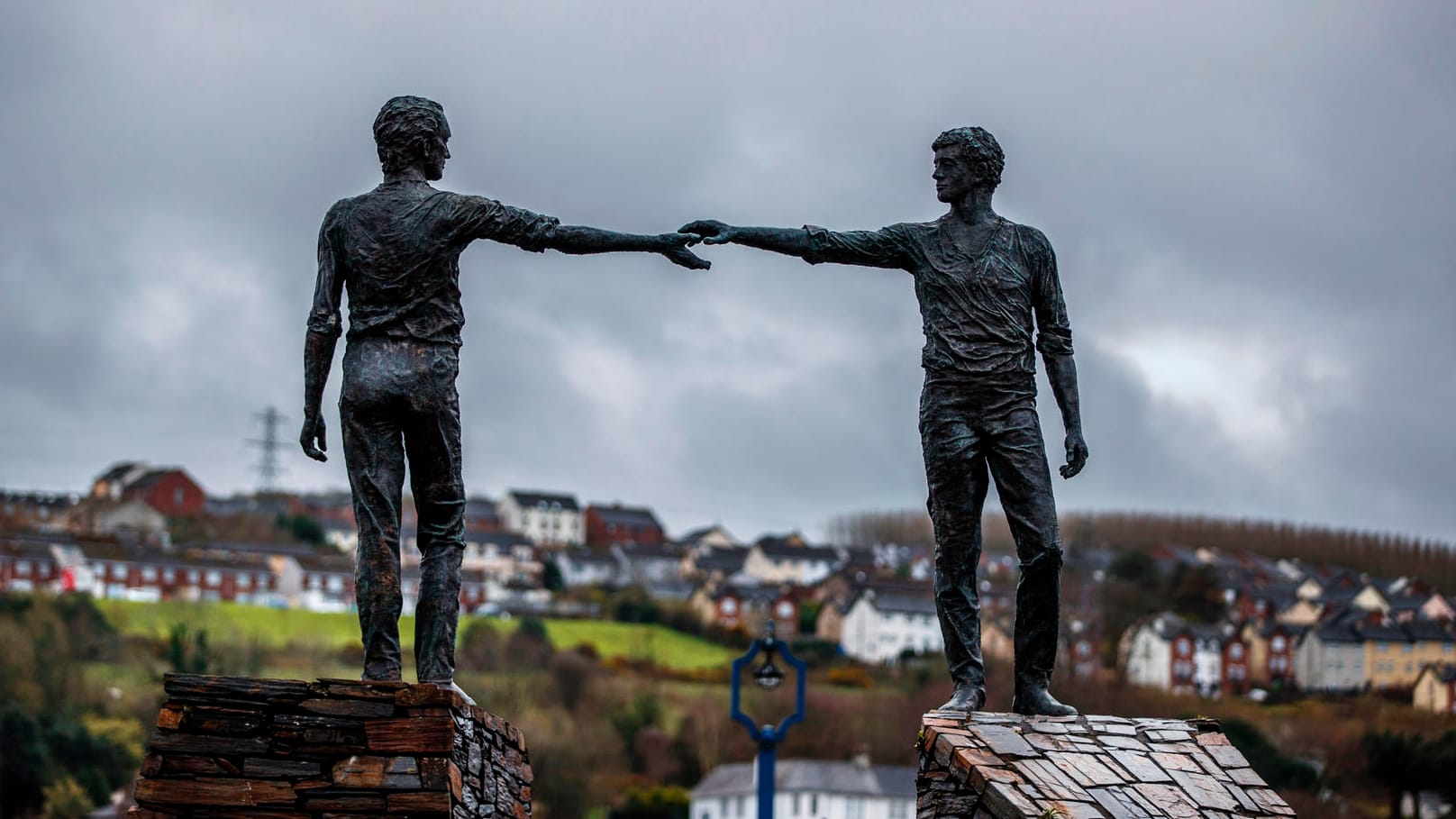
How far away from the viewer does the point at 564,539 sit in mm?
144000

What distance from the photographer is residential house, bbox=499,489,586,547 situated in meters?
144

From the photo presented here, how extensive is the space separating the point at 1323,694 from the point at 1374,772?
77.6ft

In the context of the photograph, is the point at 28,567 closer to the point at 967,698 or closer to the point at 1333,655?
the point at 1333,655

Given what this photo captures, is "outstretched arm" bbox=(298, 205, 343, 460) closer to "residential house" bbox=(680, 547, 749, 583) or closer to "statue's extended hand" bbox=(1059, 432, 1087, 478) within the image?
"statue's extended hand" bbox=(1059, 432, 1087, 478)

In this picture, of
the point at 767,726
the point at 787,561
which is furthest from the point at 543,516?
the point at 767,726

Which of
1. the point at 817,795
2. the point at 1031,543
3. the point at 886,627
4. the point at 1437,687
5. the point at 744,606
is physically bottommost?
the point at 817,795

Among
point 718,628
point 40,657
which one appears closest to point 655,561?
point 718,628

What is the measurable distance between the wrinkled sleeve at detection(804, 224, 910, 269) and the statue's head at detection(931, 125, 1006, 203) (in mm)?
467

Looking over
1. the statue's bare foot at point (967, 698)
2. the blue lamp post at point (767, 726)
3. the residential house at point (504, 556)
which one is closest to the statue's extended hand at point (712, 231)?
the statue's bare foot at point (967, 698)

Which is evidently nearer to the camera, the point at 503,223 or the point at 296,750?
the point at 296,750

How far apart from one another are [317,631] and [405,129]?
82445 mm

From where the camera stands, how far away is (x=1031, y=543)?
14.9 meters

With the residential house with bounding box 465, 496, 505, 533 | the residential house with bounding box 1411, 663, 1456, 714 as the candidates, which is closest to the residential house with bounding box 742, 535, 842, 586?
the residential house with bounding box 465, 496, 505, 533

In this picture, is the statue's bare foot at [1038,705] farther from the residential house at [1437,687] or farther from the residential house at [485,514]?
the residential house at [485,514]
